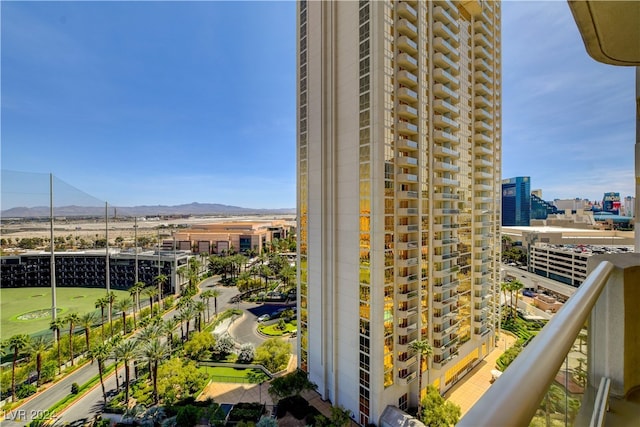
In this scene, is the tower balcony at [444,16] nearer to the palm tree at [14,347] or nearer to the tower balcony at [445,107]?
the tower balcony at [445,107]

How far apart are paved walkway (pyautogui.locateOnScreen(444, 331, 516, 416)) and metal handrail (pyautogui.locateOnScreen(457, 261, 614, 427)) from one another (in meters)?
15.0

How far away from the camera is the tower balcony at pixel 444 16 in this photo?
44.3 feet

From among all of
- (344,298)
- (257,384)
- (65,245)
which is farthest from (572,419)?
(65,245)

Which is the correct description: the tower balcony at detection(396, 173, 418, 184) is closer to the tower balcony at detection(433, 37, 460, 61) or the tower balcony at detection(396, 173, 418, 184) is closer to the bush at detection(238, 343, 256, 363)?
the tower balcony at detection(433, 37, 460, 61)

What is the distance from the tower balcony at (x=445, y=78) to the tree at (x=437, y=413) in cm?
1452

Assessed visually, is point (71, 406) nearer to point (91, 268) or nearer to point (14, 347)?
point (14, 347)

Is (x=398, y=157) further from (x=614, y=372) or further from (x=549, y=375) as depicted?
(x=549, y=375)

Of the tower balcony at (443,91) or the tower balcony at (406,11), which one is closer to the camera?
the tower balcony at (406,11)

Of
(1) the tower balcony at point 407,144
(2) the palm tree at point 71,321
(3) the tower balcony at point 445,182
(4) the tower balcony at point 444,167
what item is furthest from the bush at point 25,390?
(4) the tower balcony at point 444,167

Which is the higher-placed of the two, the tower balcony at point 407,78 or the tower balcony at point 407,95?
the tower balcony at point 407,78

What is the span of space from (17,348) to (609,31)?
72.2 feet

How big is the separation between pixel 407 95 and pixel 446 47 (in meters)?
4.41

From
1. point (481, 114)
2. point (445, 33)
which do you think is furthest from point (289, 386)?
point (445, 33)

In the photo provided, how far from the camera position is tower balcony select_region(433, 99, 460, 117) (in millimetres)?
13617
